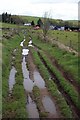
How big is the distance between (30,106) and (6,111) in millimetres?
2351

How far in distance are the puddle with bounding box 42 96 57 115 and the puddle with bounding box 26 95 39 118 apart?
2.78ft

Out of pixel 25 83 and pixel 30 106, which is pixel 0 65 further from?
pixel 30 106

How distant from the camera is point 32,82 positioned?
28766 mm

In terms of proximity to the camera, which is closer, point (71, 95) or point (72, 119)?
point (72, 119)

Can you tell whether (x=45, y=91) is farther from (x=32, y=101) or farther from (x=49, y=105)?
(x=49, y=105)

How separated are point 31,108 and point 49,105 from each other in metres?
1.55

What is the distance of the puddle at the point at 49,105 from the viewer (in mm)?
19953

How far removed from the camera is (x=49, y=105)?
21375 mm

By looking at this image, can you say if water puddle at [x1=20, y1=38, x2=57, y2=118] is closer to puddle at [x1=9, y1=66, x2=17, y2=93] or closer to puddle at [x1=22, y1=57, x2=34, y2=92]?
puddle at [x1=22, y1=57, x2=34, y2=92]

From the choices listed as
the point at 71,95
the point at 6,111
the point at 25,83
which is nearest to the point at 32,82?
the point at 25,83

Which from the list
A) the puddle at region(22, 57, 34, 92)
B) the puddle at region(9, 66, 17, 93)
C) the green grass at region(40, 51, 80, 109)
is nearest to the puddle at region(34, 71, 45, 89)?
the puddle at region(22, 57, 34, 92)

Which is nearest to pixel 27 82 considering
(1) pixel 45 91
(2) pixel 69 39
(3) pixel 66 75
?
(1) pixel 45 91

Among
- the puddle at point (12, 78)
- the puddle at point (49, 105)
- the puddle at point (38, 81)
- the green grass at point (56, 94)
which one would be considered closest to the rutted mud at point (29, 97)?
the puddle at point (38, 81)

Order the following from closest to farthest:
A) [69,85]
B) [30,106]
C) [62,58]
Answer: [30,106]
[69,85]
[62,58]
